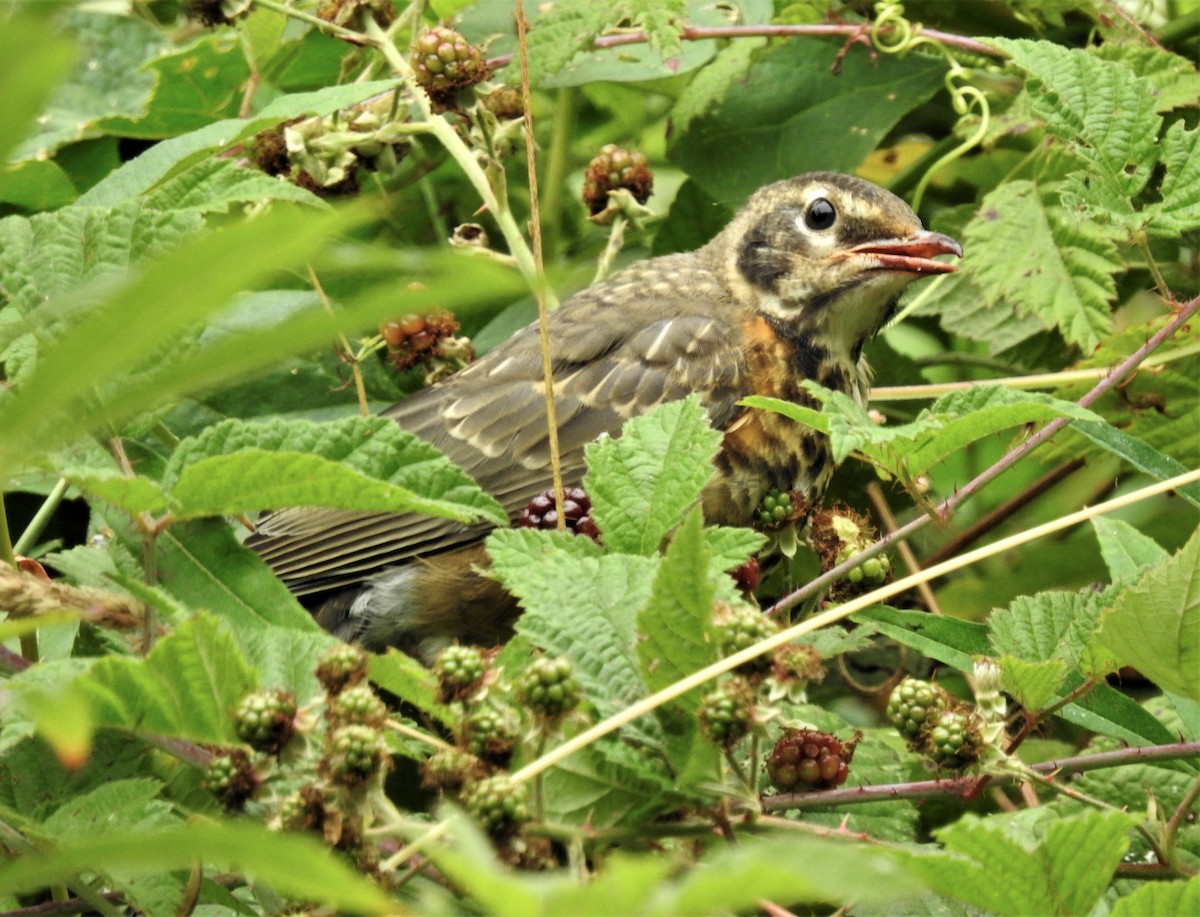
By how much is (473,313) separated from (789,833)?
1.99m

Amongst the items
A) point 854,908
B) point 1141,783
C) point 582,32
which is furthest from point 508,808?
point 582,32

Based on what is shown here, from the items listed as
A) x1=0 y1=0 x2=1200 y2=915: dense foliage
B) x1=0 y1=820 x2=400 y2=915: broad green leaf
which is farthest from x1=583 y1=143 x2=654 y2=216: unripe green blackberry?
x1=0 y1=820 x2=400 y2=915: broad green leaf

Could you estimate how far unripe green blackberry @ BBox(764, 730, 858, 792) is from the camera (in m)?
1.64

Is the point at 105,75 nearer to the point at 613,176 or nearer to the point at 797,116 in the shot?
the point at 613,176

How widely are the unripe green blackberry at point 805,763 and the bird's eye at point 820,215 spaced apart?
178 cm

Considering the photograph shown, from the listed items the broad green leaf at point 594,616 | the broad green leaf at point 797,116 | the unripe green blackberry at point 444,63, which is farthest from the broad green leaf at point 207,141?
the broad green leaf at point 797,116

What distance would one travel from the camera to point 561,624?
1.47 metres

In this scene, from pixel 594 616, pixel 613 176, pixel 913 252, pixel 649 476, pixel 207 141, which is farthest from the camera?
pixel 913 252

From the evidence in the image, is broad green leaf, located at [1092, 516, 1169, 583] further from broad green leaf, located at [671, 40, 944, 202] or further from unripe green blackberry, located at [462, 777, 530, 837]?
broad green leaf, located at [671, 40, 944, 202]

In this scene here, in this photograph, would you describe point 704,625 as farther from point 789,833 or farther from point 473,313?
point 473,313

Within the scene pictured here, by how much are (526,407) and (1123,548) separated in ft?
4.32

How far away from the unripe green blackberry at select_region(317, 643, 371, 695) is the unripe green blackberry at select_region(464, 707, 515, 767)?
11cm

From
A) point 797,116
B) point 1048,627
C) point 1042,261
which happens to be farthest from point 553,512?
point 797,116

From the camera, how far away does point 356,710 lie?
1330mm
